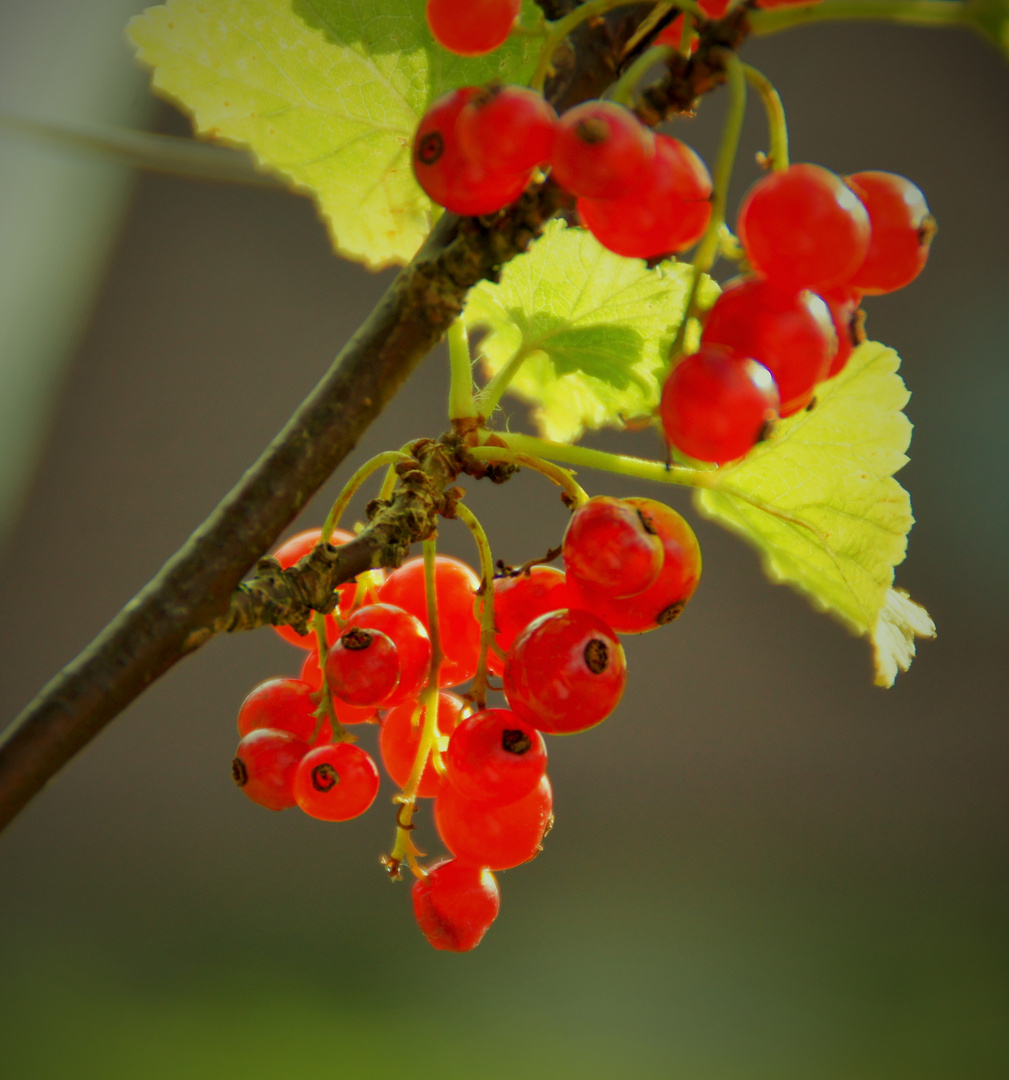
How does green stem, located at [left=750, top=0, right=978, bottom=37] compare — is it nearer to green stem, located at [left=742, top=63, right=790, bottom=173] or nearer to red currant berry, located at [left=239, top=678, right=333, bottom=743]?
green stem, located at [left=742, top=63, right=790, bottom=173]

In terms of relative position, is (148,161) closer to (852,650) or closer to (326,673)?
(326,673)

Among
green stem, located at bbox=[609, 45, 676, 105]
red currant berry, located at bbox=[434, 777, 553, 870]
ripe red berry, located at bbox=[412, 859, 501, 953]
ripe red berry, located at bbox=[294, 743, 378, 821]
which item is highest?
green stem, located at bbox=[609, 45, 676, 105]

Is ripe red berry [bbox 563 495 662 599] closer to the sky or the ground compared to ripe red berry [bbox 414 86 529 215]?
closer to the ground

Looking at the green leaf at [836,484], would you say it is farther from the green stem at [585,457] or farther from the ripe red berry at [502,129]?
the ripe red berry at [502,129]

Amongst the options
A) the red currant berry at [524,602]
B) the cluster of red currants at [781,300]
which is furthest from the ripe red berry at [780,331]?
the red currant berry at [524,602]

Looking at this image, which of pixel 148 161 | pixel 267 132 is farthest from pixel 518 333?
pixel 148 161

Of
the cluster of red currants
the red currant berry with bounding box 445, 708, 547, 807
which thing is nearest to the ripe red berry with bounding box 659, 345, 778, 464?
the cluster of red currants

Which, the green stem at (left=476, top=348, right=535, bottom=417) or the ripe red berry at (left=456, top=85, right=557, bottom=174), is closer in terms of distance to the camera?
the ripe red berry at (left=456, top=85, right=557, bottom=174)
